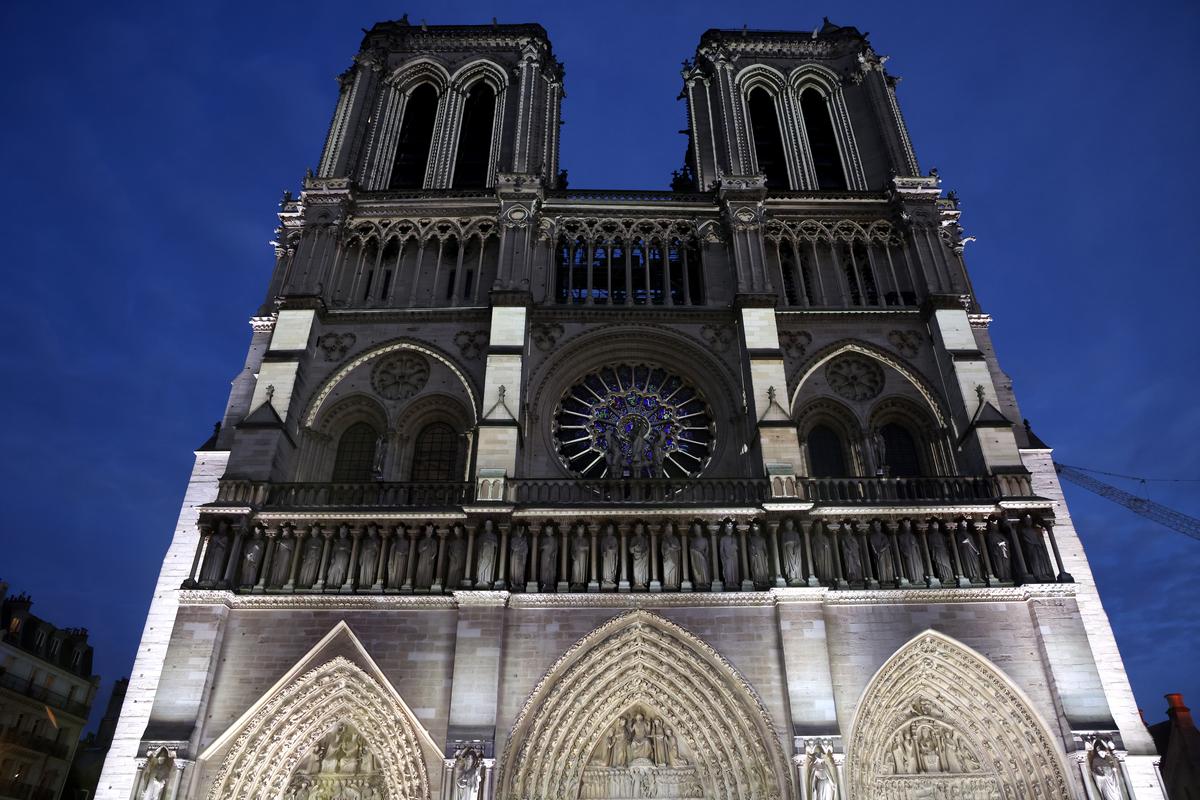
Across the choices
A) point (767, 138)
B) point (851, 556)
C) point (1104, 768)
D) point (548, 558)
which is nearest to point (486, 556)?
point (548, 558)

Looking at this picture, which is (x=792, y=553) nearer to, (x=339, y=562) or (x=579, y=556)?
(x=579, y=556)

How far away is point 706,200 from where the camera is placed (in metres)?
21.4

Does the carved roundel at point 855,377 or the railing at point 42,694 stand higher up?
the carved roundel at point 855,377

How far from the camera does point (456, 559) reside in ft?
49.7

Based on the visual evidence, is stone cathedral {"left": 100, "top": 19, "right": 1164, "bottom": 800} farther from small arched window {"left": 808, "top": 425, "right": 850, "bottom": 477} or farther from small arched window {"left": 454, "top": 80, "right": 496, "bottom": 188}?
small arched window {"left": 454, "top": 80, "right": 496, "bottom": 188}

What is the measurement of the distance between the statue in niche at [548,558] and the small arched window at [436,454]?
3.28 metres

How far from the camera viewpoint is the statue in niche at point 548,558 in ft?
48.9

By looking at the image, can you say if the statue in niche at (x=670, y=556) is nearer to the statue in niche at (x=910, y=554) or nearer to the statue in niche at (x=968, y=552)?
the statue in niche at (x=910, y=554)

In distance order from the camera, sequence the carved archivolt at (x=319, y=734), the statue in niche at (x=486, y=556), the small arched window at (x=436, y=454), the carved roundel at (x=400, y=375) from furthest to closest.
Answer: the carved roundel at (x=400, y=375)
the small arched window at (x=436, y=454)
the statue in niche at (x=486, y=556)
the carved archivolt at (x=319, y=734)

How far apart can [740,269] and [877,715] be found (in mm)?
10454

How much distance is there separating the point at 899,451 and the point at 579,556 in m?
8.32

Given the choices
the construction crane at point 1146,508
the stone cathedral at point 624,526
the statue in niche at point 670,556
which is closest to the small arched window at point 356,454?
the stone cathedral at point 624,526

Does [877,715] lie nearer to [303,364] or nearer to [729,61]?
[303,364]

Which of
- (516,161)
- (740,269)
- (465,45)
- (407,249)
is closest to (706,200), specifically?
(740,269)
